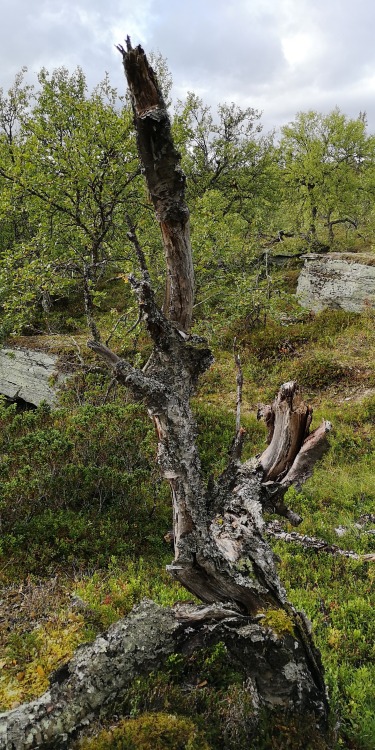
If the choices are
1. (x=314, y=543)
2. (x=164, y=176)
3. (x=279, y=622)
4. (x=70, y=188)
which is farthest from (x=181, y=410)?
(x=70, y=188)

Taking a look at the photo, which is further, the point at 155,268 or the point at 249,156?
the point at 249,156

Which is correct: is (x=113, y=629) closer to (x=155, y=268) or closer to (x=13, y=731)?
(x=13, y=731)

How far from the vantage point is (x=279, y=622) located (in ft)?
11.7

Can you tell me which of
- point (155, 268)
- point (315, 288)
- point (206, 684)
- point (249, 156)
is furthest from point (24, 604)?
point (249, 156)

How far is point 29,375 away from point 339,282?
1665 centimetres

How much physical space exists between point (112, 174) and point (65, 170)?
58.0 inches

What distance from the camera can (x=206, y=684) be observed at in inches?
159

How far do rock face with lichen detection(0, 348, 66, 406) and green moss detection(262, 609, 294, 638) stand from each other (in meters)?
14.2

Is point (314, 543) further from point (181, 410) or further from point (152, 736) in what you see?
point (181, 410)

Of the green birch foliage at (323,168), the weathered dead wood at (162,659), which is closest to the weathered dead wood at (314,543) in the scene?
the weathered dead wood at (162,659)

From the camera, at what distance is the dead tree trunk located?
3.05 metres

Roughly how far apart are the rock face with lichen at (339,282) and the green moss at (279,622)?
19873 mm

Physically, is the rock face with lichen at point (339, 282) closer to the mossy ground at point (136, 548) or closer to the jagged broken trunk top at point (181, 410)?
the mossy ground at point (136, 548)

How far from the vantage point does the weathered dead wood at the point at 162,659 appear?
9.77ft
